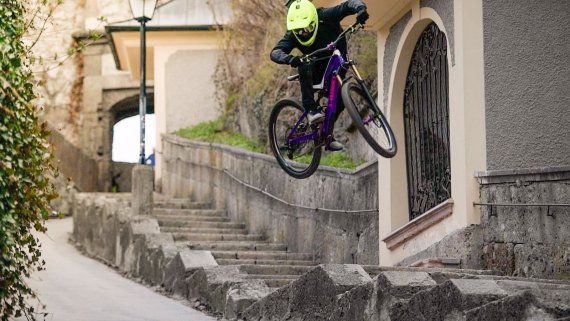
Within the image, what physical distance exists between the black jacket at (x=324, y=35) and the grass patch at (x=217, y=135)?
11.5 meters

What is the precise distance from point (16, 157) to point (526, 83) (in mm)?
5546

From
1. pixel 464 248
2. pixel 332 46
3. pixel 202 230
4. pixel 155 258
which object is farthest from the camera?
pixel 202 230

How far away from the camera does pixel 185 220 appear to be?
64.6 ft

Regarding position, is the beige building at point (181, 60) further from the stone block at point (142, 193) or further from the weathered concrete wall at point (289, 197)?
the stone block at point (142, 193)

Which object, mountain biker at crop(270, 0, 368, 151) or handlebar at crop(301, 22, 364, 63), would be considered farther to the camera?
mountain biker at crop(270, 0, 368, 151)

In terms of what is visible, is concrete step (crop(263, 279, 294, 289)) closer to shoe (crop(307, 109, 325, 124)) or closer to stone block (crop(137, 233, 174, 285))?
stone block (crop(137, 233, 174, 285))

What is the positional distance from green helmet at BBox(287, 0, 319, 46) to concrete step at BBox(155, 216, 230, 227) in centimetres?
1003

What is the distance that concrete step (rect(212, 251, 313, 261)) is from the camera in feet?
53.0

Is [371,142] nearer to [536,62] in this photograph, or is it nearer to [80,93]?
[536,62]

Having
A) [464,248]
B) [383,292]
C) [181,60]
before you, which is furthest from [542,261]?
[181,60]

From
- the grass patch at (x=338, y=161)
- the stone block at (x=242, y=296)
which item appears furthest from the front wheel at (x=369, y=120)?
the grass patch at (x=338, y=161)

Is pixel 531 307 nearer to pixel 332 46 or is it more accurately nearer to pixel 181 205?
pixel 332 46

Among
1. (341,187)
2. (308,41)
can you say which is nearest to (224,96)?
(341,187)

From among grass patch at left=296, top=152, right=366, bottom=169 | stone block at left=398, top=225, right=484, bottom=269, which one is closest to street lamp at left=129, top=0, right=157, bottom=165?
grass patch at left=296, top=152, right=366, bottom=169
